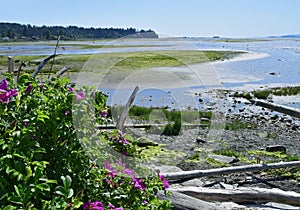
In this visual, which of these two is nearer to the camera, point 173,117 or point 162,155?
point 162,155

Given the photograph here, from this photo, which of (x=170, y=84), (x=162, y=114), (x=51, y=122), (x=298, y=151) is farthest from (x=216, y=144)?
(x=170, y=84)

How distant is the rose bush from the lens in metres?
2.01

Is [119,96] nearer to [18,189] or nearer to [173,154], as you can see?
[173,154]

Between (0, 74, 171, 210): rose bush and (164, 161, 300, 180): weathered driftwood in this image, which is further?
(164, 161, 300, 180): weathered driftwood

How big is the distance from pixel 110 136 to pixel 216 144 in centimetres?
910

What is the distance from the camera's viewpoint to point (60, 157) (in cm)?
237

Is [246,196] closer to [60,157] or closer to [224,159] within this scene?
[60,157]

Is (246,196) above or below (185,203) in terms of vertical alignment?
below

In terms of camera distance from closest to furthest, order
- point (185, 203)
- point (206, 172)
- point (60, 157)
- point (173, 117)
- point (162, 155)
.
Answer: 1. point (60, 157)
2. point (185, 203)
3. point (206, 172)
4. point (162, 155)
5. point (173, 117)

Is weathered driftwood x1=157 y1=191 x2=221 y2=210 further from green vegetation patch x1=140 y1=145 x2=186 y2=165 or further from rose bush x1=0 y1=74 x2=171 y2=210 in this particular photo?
green vegetation patch x1=140 y1=145 x2=186 y2=165

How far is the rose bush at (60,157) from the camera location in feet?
6.60

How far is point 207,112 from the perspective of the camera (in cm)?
1753

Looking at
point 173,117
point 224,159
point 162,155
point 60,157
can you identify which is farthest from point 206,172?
point 173,117

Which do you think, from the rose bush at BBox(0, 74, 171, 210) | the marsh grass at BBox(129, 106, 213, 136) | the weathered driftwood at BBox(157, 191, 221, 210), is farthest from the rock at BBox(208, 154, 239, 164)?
the rose bush at BBox(0, 74, 171, 210)
